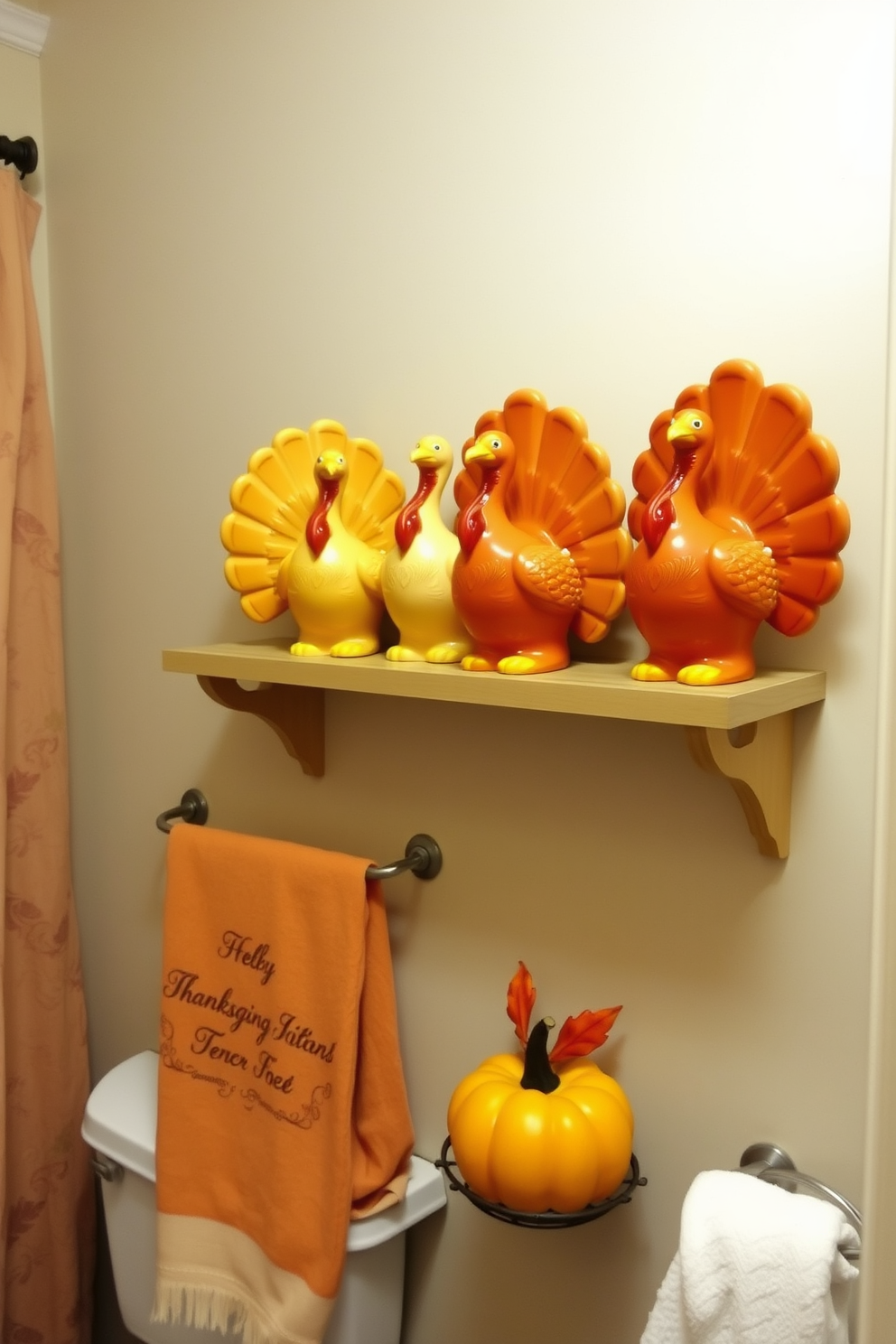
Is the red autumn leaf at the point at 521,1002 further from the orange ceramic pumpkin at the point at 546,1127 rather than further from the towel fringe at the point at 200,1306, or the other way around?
the towel fringe at the point at 200,1306

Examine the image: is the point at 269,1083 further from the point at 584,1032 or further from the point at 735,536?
the point at 735,536

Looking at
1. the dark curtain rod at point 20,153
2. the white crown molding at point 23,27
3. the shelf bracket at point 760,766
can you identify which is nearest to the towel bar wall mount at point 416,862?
the shelf bracket at point 760,766

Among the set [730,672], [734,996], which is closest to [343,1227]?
[734,996]

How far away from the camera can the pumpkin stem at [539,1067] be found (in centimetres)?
100

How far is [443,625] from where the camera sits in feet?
3.37

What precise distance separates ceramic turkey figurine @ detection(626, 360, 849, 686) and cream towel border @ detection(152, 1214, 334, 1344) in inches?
30.9

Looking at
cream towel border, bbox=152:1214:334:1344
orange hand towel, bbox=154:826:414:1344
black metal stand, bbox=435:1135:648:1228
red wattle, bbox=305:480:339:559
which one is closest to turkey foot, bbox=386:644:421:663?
red wattle, bbox=305:480:339:559

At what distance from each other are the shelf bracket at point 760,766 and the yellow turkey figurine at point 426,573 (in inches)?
10.7

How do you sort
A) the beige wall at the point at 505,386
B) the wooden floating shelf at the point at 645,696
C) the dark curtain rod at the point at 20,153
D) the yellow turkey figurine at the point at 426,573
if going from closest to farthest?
the wooden floating shelf at the point at 645,696, the beige wall at the point at 505,386, the yellow turkey figurine at the point at 426,573, the dark curtain rod at the point at 20,153

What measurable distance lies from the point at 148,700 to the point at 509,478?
2.37 ft

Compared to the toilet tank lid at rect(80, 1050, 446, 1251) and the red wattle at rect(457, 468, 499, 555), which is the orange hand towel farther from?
the red wattle at rect(457, 468, 499, 555)

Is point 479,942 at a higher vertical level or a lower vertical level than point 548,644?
lower

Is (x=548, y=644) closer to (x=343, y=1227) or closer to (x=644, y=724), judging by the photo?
(x=644, y=724)

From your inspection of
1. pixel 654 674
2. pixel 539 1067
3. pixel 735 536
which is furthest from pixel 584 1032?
pixel 735 536
